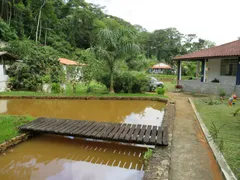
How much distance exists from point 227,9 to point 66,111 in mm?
12285

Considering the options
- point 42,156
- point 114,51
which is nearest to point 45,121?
point 42,156

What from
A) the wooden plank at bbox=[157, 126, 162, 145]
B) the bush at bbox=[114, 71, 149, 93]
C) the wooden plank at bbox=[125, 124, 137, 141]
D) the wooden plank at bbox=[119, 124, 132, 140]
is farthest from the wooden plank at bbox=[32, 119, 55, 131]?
the bush at bbox=[114, 71, 149, 93]

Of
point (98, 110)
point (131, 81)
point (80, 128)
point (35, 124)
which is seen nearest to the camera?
point (80, 128)

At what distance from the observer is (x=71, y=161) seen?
13.0 ft

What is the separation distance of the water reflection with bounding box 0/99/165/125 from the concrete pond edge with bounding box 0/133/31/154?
2.37 metres

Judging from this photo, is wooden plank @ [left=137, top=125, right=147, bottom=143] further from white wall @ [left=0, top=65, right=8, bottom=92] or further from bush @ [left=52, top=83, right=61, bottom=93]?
white wall @ [left=0, top=65, right=8, bottom=92]

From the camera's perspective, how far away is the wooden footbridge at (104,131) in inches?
171

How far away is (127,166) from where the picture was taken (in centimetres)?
374

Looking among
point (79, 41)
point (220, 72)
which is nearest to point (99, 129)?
point (220, 72)

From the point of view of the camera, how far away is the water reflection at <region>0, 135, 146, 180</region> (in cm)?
345

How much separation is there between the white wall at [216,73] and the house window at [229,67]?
0.24 meters

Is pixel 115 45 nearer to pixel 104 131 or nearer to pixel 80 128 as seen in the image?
pixel 80 128

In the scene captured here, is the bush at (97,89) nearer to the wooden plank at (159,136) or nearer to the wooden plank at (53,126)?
the wooden plank at (53,126)

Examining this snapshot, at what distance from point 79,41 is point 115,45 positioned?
25.3 meters
